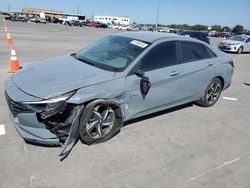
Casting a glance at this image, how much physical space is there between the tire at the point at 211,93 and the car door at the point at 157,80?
1.09m

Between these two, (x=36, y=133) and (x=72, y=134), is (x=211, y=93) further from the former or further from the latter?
(x=36, y=133)

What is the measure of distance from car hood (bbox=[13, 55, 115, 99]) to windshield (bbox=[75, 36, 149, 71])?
0.20m

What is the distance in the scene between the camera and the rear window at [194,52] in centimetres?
466

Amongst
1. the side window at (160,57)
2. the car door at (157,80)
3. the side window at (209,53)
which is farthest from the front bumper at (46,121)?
the side window at (209,53)

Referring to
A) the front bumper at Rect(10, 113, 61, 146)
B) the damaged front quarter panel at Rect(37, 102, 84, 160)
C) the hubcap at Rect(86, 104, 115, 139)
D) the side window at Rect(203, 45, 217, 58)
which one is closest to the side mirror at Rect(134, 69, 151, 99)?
the hubcap at Rect(86, 104, 115, 139)

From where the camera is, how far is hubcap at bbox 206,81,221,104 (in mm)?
5427

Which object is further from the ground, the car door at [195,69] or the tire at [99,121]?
the car door at [195,69]

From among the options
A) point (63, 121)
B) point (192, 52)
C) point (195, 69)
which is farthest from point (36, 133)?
point (192, 52)

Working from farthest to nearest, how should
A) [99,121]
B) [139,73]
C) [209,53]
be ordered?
[209,53], [139,73], [99,121]

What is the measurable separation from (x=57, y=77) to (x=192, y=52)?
2.85m

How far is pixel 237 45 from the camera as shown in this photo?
17.9 metres

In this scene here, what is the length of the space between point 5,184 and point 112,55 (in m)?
2.50

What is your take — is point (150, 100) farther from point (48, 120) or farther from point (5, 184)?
point (5, 184)

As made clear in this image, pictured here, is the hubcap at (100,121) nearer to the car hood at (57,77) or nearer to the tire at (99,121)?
the tire at (99,121)
